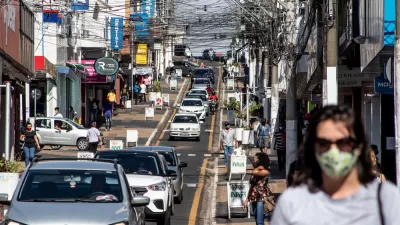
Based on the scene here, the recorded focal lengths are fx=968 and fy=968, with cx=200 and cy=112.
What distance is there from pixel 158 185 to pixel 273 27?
16.1 metres

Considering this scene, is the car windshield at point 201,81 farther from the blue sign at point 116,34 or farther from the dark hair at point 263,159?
the dark hair at point 263,159

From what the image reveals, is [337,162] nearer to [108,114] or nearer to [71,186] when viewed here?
[71,186]

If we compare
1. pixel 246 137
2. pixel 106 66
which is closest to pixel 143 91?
pixel 106 66

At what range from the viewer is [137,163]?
19000 millimetres

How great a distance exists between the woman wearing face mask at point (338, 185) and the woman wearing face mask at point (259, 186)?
10.6 m

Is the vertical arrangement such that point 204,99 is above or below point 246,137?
above

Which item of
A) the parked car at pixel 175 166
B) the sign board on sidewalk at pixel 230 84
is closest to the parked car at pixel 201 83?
the sign board on sidewalk at pixel 230 84

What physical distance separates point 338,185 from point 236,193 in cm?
1582

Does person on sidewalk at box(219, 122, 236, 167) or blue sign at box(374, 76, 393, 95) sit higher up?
blue sign at box(374, 76, 393, 95)

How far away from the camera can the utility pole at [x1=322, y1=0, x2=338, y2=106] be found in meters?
16.7

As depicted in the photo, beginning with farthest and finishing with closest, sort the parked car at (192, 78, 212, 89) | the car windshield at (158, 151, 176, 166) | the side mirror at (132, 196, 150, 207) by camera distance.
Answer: the parked car at (192, 78, 212, 89), the car windshield at (158, 151, 176, 166), the side mirror at (132, 196, 150, 207)

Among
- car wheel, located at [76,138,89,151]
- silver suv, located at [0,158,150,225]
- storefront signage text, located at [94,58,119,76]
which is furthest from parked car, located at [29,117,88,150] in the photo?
silver suv, located at [0,158,150,225]

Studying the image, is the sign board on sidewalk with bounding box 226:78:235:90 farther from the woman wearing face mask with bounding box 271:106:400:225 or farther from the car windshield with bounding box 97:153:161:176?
the woman wearing face mask with bounding box 271:106:400:225

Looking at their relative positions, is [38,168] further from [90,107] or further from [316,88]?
[90,107]
